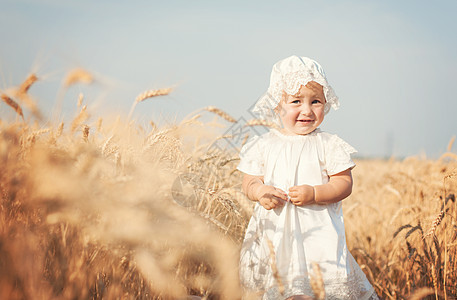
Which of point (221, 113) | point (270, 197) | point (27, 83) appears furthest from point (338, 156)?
point (27, 83)

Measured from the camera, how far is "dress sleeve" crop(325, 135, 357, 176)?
1570 mm

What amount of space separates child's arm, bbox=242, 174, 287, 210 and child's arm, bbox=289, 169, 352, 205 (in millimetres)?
49

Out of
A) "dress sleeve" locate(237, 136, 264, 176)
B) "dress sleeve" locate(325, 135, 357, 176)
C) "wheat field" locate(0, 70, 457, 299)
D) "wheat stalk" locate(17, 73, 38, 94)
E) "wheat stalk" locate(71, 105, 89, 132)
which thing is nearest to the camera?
"wheat field" locate(0, 70, 457, 299)

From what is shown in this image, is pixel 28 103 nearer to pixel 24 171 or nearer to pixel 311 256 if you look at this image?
pixel 24 171

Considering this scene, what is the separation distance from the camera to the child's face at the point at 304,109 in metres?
1.60

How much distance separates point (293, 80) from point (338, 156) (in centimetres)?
38

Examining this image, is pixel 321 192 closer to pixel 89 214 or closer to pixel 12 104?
pixel 89 214

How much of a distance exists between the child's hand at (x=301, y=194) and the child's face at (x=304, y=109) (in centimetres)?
29

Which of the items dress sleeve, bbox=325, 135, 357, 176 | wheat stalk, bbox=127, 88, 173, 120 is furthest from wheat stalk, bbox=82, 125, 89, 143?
dress sleeve, bbox=325, 135, 357, 176

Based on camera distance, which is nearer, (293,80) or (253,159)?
(293,80)

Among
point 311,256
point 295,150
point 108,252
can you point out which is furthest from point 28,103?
point 311,256

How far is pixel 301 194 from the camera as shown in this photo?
1.48 meters

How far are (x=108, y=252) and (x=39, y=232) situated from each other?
193mm

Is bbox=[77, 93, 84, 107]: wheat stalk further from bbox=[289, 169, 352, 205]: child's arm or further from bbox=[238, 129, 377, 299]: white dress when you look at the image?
Result: bbox=[289, 169, 352, 205]: child's arm
